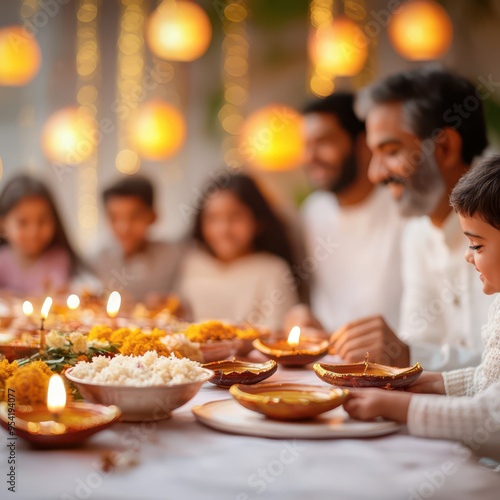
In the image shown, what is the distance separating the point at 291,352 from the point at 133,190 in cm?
366

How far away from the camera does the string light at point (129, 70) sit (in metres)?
7.68

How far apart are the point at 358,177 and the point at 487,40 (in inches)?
100

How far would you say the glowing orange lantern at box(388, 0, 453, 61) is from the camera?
533 centimetres

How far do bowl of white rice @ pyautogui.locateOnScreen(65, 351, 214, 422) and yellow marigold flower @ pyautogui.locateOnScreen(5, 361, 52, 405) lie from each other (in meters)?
0.09

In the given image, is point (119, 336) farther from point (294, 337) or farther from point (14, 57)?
point (14, 57)

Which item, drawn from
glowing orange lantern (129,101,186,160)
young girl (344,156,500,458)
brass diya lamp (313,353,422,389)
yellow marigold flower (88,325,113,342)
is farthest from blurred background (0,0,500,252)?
brass diya lamp (313,353,422,389)

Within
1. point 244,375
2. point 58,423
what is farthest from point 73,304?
point 58,423

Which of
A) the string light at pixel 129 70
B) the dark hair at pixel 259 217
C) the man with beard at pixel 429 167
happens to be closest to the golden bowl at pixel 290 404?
the man with beard at pixel 429 167

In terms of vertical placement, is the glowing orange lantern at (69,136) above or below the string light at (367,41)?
below

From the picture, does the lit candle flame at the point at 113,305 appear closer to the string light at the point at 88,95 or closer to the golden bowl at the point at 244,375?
the golden bowl at the point at 244,375

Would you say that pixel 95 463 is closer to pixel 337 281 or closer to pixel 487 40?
pixel 337 281

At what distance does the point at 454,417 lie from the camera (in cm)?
159

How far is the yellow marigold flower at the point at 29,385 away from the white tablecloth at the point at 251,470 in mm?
112

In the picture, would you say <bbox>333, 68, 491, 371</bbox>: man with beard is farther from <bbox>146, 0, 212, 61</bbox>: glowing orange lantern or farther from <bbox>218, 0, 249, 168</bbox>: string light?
<bbox>218, 0, 249, 168</bbox>: string light
